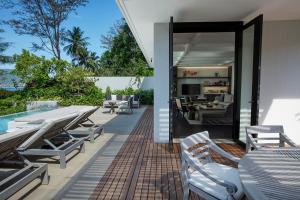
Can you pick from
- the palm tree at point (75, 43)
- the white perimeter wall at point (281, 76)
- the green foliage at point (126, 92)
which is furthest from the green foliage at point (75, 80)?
the palm tree at point (75, 43)

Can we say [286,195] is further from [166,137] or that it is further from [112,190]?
[166,137]

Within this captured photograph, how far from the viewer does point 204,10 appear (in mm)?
4168

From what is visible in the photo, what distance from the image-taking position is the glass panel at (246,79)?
14.8 ft

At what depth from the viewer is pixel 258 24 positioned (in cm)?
400

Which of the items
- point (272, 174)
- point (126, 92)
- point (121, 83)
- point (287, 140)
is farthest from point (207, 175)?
point (121, 83)

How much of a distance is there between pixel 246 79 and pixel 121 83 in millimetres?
11296

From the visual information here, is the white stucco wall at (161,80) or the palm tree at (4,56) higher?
the palm tree at (4,56)

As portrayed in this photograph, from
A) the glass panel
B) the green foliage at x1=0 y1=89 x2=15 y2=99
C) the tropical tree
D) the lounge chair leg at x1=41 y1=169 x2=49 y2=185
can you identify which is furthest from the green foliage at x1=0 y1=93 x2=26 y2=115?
the glass panel

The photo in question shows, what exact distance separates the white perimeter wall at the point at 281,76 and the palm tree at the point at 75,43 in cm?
2355

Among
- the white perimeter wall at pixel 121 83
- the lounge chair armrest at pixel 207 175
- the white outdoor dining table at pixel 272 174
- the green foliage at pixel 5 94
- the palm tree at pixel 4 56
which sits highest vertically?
the palm tree at pixel 4 56

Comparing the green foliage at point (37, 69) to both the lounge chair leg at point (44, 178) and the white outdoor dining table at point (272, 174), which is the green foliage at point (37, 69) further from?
the white outdoor dining table at point (272, 174)

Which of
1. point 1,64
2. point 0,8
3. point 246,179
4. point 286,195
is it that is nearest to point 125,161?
point 246,179

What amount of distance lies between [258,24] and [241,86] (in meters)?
1.40

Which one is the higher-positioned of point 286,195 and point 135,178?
point 286,195
